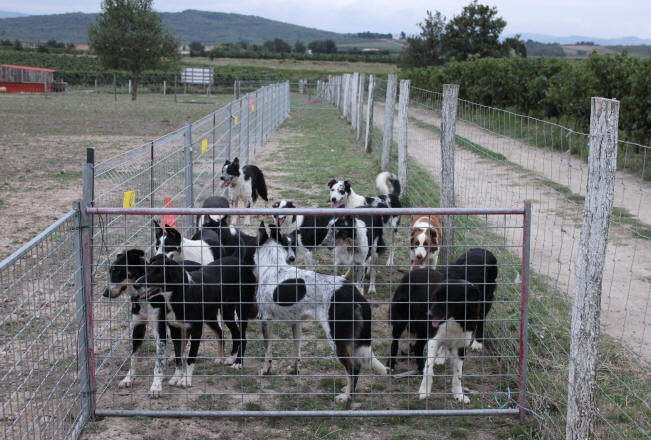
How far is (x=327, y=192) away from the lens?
11.9 m

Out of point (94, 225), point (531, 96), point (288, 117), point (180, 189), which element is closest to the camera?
point (94, 225)

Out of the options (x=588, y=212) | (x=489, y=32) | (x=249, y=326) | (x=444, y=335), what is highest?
(x=489, y=32)

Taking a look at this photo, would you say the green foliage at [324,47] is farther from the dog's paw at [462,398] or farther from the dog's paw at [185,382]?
the dog's paw at [462,398]

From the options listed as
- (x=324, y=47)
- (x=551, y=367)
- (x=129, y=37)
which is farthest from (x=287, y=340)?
(x=324, y=47)

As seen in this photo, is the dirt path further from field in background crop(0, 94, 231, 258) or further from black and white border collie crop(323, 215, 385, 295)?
field in background crop(0, 94, 231, 258)

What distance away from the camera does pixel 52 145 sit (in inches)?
709

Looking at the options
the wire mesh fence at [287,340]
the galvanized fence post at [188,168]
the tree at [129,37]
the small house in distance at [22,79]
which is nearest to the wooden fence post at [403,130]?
the galvanized fence post at [188,168]

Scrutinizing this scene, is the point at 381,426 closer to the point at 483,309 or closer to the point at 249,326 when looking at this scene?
the point at 483,309

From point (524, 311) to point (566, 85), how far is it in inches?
585

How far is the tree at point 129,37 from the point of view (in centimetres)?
4941

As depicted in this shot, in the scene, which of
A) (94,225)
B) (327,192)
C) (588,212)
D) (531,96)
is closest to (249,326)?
(94,225)

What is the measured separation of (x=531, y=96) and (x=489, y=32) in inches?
1334

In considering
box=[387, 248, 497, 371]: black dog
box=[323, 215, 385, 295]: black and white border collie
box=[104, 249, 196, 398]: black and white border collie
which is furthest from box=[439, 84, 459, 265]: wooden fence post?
box=[104, 249, 196, 398]: black and white border collie

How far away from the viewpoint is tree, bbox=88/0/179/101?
162 feet
